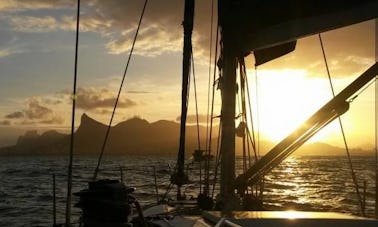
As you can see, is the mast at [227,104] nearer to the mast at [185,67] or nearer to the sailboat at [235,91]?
the sailboat at [235,91]

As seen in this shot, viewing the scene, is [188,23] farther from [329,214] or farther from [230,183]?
[329,214]

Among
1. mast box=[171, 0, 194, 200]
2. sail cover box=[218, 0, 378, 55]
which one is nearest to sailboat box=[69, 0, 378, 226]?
sail cover box=[218, 0, 378, 55]

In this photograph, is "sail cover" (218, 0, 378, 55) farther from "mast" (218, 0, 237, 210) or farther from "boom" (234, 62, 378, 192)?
"boom" (234, 62, 378, 192)

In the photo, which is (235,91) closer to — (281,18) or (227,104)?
(227,104)

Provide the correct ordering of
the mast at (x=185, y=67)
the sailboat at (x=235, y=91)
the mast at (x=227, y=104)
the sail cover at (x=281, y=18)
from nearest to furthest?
the sailboat at (x=235, y=91)
the sail cover at (x=281, y=18)
the mast at (x=227, y=104)
the mast at (x=185, y=67)

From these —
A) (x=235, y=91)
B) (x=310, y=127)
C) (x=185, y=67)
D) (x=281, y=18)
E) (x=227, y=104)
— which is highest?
(x=185, y=67)

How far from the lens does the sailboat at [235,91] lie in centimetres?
689

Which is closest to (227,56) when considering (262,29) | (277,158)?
(262,29)

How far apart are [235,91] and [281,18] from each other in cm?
156

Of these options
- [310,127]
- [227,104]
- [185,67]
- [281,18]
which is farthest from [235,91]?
[185,67]

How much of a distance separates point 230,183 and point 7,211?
32.1 meters

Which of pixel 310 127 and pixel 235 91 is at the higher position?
pixel 235 91

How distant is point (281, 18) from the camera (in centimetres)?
897

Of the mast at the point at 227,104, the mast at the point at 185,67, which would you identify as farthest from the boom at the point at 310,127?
the mast at the point at 185,67
